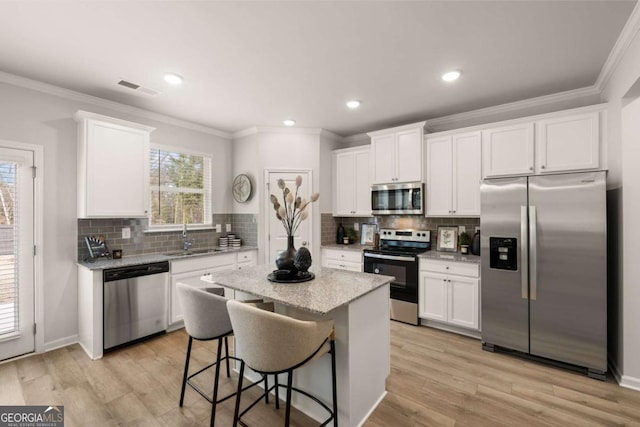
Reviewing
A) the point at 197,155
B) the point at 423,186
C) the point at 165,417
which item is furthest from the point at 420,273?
the point at 197,155

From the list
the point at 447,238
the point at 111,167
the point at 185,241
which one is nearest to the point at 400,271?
the point at 447,238

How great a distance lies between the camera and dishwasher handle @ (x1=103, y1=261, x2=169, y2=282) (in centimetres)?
296

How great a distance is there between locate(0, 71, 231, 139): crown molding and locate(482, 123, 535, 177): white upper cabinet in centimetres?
388

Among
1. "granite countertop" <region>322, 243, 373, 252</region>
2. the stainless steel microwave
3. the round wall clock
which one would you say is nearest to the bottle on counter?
"granite countertop" <region>322, 243, 373, 252</region>

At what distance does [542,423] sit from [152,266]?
3.76 metres

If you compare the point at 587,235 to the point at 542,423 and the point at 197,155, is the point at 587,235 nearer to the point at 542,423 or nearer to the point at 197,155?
the point at 542,423

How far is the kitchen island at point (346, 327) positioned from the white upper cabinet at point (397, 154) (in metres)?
2.12

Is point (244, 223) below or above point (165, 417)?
above

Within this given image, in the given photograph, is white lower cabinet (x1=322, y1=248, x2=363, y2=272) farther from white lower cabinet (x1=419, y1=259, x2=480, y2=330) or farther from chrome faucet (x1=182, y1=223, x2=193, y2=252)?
chrome faucet (x1=182, y1=223, x2=193, y2=252)

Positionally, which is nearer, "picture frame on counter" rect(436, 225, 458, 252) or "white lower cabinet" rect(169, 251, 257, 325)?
"white lower cabinet" rect(169, 251, 257, 325)

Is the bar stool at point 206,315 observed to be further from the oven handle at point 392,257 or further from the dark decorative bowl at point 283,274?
the oven handle at point 392,257

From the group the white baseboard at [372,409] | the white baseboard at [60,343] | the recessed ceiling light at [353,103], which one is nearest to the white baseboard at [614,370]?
the white baseboard at [372,409]

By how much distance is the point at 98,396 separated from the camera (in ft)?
7.47

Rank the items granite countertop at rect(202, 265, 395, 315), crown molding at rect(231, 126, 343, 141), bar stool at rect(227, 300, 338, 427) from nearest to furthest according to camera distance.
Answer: bar stool at rect(227, 300, 338, 427)
granite countertop at rect(202, 265, 395, 315)
crown molding at rect(231, 126, 343, 141)
